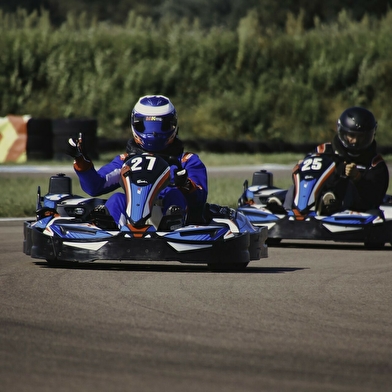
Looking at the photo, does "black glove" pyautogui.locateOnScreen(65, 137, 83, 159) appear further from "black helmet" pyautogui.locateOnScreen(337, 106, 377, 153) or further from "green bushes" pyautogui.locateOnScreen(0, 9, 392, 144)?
"green bushes" pyautogui.locateOnScreen(0, 9, 392, 144)

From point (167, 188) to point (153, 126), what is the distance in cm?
56

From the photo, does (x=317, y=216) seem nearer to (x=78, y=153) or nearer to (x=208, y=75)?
(x=78, y=153)

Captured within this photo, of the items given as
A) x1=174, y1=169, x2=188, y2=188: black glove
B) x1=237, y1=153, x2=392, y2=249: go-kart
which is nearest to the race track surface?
x1=174, y1=169, x2=188, y2=188: black glove

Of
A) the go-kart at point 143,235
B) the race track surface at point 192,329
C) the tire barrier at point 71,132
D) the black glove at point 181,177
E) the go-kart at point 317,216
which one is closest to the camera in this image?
the race track surface at point 192,329

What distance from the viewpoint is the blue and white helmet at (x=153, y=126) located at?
27.1 ft

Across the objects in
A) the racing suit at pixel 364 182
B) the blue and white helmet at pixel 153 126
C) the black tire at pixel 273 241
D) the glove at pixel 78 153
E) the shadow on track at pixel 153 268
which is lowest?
the black tire at pixel 273 241

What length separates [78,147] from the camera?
25.7 ft

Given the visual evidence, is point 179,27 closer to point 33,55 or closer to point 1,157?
point 33,55

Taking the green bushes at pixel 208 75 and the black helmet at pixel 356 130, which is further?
the green bushes at pixel 208 75

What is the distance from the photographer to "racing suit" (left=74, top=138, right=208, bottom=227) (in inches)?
309

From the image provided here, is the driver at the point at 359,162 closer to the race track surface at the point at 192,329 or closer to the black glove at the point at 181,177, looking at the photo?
the race track surface at the point at 192,329

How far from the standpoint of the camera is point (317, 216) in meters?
10.2

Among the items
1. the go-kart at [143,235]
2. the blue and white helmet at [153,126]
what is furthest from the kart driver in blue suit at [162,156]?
the go-kart at [143,235]

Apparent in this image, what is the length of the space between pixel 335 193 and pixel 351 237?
50 cm
